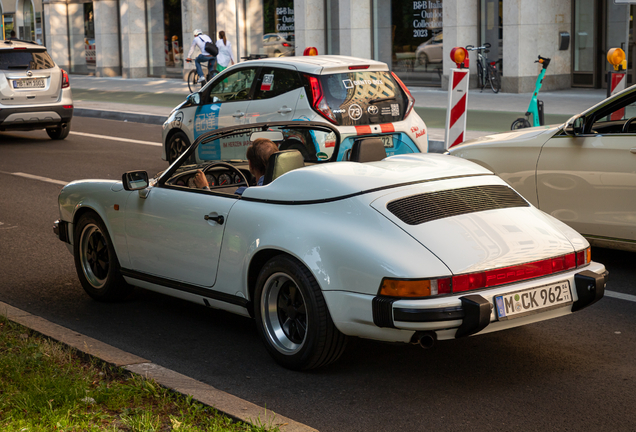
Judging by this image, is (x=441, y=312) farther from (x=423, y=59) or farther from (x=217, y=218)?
(x=423, y=59)

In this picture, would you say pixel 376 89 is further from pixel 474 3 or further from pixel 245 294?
pixel 474 3

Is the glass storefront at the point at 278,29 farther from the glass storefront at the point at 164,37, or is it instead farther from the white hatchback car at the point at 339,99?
the white hatchback car at the point at 339,99

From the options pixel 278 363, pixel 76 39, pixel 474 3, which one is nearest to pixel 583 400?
pixel 278 363

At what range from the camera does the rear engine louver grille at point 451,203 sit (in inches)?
175

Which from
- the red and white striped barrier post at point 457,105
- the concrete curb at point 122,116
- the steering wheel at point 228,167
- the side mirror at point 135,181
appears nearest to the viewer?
the side mirror at point 135,181

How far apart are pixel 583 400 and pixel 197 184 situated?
2.70 metres

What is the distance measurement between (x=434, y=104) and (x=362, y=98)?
10.8m

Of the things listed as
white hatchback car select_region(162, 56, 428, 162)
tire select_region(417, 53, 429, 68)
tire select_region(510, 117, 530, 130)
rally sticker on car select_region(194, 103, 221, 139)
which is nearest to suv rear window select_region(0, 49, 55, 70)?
rally sticker on car select_region(194, 103, 221, 139)

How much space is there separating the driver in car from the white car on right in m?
2.35

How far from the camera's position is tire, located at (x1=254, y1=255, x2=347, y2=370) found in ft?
14.6

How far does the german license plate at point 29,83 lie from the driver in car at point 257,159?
11246mm

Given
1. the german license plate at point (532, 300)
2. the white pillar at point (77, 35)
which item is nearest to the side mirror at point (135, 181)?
the german license plate at point (532, 300)

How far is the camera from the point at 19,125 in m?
16.0

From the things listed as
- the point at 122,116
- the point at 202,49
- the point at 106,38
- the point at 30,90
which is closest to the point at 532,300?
the point at 30,90
